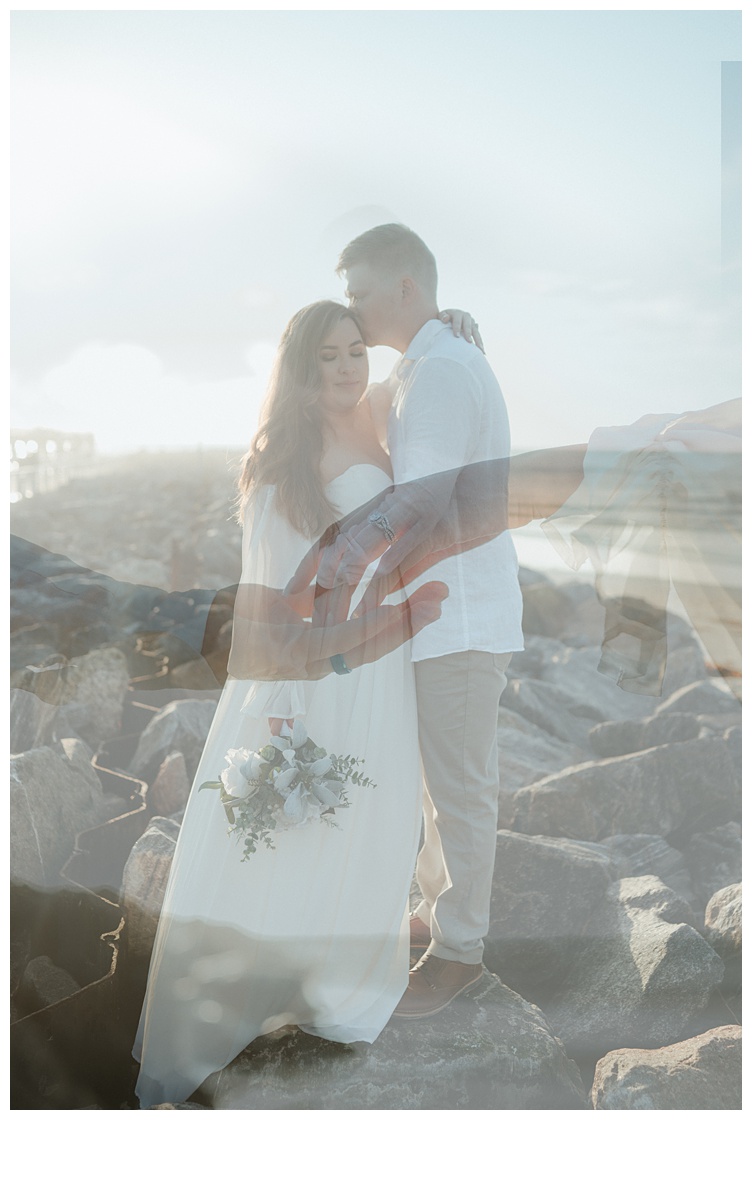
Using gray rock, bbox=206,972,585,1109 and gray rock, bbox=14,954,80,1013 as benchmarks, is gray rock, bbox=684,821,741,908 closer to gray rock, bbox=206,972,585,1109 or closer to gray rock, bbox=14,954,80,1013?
gray rock, bbox=206,972,585,1109

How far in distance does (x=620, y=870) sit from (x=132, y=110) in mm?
1740

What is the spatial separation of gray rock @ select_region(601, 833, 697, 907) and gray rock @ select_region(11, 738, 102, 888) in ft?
3.67

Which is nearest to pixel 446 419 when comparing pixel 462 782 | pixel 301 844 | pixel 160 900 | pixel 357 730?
pixel 357 730

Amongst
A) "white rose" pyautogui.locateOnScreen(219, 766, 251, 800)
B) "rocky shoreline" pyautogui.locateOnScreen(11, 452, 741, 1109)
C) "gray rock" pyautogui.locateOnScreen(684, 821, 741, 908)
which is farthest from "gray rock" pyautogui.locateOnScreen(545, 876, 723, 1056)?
"white rose" pyautogui.locateOnScreen(219, 766, 251, 800)

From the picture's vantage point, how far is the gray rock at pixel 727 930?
5.47 feet

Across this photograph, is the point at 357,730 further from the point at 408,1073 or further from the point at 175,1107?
the point at 175,1107

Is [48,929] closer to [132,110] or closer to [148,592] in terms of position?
[148,592]

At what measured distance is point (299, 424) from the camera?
151cm

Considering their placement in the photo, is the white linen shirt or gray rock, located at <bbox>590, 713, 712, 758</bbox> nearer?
the white linen shirt

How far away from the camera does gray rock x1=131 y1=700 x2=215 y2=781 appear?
174cm

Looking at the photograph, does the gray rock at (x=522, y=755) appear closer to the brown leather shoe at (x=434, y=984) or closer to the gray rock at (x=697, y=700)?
the gray rock at (x=697, y=700)
